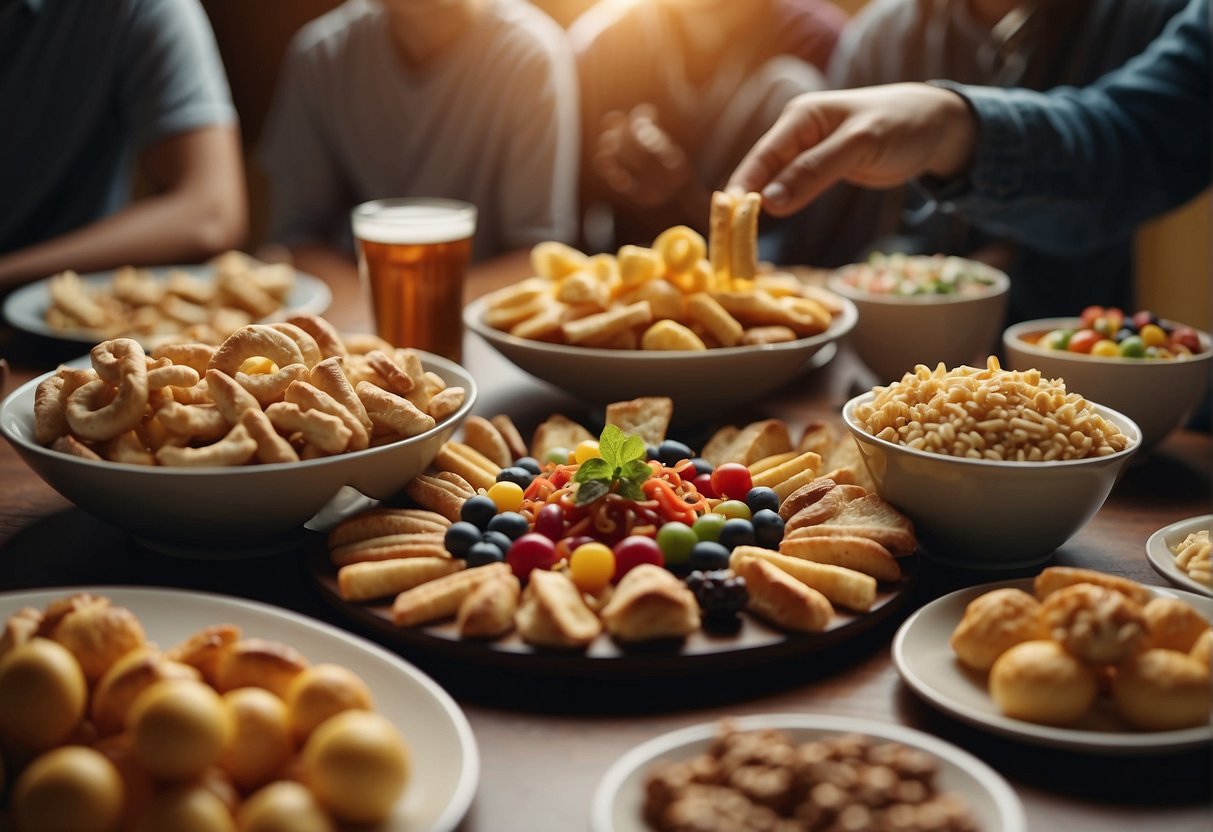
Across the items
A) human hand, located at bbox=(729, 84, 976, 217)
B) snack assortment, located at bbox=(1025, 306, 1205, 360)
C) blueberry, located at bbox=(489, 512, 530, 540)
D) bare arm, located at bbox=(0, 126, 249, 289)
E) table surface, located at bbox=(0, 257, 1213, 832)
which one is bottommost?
bare arm, located at bbox=(0, 126, 249, 289)

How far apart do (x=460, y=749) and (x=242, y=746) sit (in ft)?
0.45

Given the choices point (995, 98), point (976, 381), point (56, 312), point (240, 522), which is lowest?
point (56, 312)

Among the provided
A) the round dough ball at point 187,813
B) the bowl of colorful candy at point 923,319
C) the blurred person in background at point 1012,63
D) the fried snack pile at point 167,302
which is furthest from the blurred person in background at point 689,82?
the round dough ball at point 187,813

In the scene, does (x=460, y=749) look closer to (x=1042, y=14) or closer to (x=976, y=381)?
(x=976, y=381)

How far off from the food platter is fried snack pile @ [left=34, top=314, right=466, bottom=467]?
0.19m

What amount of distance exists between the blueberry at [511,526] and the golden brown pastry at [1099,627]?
463 mm

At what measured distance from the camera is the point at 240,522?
1025 mm

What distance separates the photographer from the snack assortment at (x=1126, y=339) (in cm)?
133

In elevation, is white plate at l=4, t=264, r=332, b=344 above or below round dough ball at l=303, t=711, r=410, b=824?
below

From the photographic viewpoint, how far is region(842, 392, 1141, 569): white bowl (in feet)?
3.24

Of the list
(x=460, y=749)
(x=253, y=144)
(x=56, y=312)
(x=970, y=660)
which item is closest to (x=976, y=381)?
(x=970, y=660)

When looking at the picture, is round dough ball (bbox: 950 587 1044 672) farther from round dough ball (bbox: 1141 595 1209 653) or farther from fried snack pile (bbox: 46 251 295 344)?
fried snack pile (bbox: 46 251 295 344)

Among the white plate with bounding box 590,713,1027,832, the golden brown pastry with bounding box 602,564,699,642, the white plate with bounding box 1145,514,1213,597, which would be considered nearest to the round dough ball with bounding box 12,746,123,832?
the white plate with bounding box 590,713,1027,832

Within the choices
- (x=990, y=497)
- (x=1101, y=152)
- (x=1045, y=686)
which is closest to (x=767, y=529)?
(x=990, y=497)
